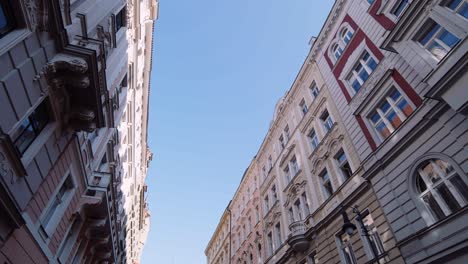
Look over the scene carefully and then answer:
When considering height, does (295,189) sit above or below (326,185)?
above

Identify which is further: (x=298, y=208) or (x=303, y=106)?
(x=303, y=106)

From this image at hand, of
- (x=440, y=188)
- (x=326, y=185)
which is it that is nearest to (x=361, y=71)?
(x=326, y=185)

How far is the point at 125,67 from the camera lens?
17484 millimetres

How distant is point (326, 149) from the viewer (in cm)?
1795

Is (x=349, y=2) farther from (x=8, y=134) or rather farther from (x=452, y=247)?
(x=8, y=134)

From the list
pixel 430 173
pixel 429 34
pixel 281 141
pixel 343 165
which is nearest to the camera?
pixel 430 173

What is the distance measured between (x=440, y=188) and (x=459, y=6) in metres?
7.15

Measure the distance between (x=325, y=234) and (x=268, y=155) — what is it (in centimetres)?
1473

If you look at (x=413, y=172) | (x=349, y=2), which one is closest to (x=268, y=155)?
(x=349, y=2)

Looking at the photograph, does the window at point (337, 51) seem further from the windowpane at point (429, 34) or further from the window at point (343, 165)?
the window at point (343, 165)

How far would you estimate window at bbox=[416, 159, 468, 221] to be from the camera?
29.8 ft

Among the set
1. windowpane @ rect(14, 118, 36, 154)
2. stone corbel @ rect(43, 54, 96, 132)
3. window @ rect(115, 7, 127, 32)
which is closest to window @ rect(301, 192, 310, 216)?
stone corbel @ rect(43, 54, 96, 132)

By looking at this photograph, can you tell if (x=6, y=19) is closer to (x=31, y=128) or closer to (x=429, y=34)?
(x=31, y=128)

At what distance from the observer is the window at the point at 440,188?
9085 millimetres
